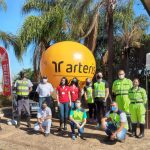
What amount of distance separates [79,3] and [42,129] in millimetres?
6339

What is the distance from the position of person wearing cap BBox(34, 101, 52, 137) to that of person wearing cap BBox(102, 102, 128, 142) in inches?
72.5

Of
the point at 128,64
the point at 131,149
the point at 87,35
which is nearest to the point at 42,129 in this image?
the point at 131,149

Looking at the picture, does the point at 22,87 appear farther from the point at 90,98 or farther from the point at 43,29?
the point at 43,29

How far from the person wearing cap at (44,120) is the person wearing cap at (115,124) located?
6.05ft

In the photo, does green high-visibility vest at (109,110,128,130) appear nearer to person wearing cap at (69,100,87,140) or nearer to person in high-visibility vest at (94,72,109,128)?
person wearing cap at (69,100,87,140)

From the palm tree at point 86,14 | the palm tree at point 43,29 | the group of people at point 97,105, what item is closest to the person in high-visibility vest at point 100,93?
the group of people at point 97,105

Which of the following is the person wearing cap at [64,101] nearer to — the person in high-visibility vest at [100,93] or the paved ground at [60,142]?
the paved ground at [60,142]

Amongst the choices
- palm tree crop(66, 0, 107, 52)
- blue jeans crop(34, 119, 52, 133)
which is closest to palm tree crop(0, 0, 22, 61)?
palm tree crop(66, 0, 107, 52)

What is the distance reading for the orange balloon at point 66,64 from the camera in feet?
44.4

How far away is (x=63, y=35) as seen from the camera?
2361 centimetres

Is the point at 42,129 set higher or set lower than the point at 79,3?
lower

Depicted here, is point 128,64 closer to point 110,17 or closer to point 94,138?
point 110,17

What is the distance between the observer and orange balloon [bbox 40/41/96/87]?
44.4 feet

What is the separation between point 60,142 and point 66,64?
300cm
